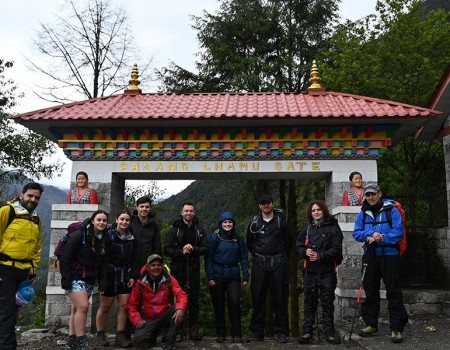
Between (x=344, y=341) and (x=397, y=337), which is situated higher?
(x=397, y=337)

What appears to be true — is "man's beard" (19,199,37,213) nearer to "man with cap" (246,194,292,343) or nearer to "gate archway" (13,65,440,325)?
"gate archway" (13,65,440,325)

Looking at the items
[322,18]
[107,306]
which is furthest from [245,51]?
[107,306]

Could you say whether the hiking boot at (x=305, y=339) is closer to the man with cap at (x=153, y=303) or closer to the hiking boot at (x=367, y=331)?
the hiking boot at (x=367, y=331)

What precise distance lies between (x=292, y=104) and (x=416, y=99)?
29.0 feet

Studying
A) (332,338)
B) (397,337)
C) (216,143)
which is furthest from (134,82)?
(397,337)

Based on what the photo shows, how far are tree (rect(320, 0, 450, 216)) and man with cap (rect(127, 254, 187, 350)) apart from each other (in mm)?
11307

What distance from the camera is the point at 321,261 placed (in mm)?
5957

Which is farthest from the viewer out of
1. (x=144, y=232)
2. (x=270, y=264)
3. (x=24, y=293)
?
(x=144, y=232)

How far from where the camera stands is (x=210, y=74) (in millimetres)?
19188

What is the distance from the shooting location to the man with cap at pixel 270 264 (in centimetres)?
621

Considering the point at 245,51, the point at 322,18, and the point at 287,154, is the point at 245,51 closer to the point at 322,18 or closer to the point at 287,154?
the point at 322,18

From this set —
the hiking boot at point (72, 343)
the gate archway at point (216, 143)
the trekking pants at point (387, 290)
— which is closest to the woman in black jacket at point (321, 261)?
the trekking pants at point (387, 290)

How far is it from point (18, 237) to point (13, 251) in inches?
6.2

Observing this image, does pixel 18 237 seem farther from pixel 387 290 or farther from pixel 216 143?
pixel 387 290
